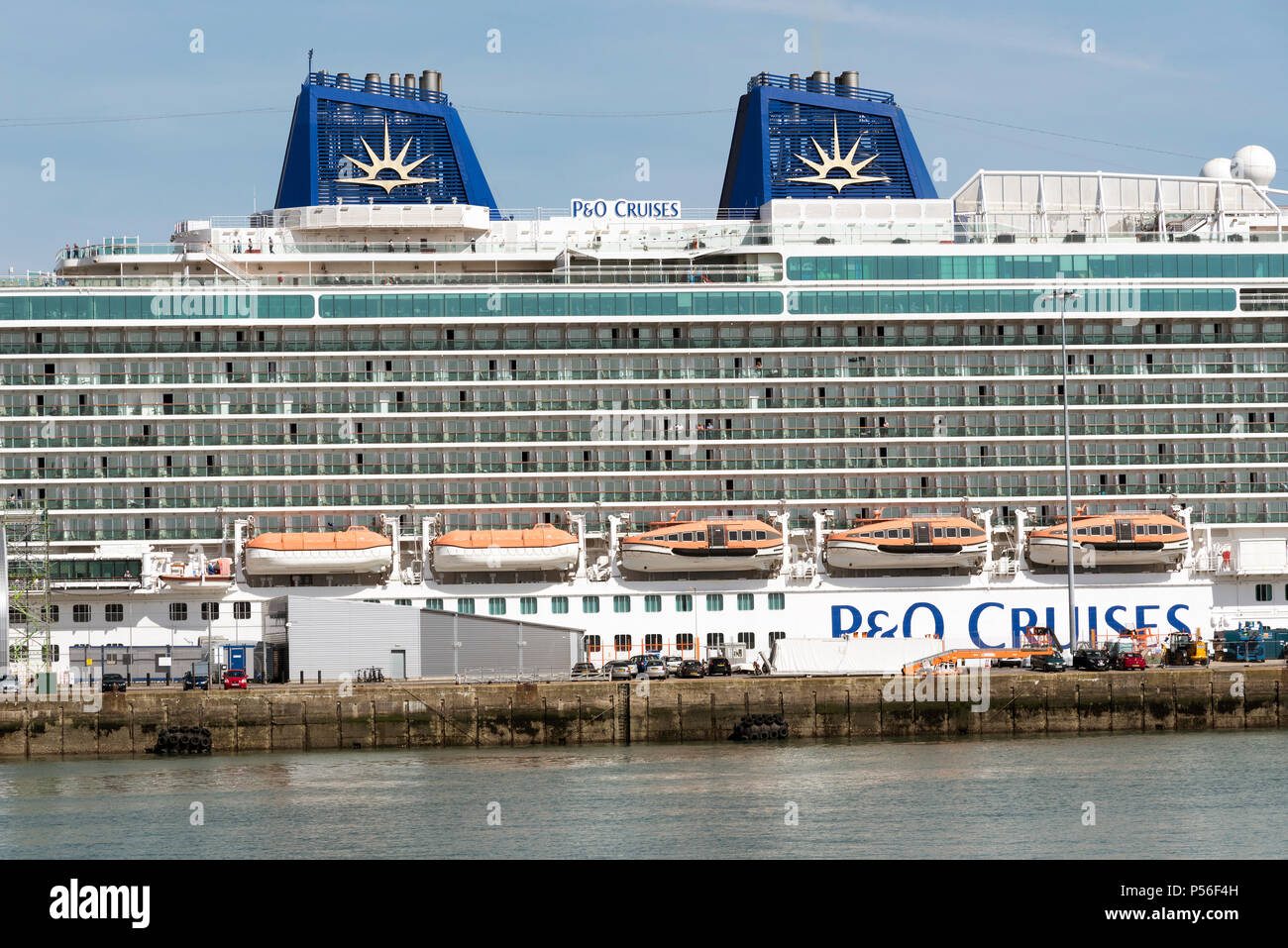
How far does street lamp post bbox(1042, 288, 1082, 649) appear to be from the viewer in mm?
69062

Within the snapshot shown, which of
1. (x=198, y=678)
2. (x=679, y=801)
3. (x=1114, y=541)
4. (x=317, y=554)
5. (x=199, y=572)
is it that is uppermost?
(x=317, y=554)

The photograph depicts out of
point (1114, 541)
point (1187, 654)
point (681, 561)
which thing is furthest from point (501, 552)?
point (1187, 654)

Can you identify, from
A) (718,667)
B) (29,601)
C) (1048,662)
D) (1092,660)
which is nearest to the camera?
(1092,660)

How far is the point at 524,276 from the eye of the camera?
258 ft

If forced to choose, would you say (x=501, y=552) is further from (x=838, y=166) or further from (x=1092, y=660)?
(x=838, y=166)

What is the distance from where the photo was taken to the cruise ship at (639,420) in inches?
2798

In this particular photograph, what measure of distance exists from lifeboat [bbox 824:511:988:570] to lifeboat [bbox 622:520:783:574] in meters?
3.12

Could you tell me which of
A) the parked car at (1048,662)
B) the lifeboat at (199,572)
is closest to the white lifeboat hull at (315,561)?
the lifeboat at (199,572)

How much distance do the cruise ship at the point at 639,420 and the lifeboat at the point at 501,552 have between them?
0.48 ft

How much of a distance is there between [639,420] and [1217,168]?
34923 millimetres

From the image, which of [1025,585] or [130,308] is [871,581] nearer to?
[1025,585]

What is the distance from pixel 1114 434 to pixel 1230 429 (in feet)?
18.0

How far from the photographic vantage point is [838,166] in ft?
270

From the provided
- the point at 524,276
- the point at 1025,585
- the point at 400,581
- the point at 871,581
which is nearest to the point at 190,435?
the point at 400,581
